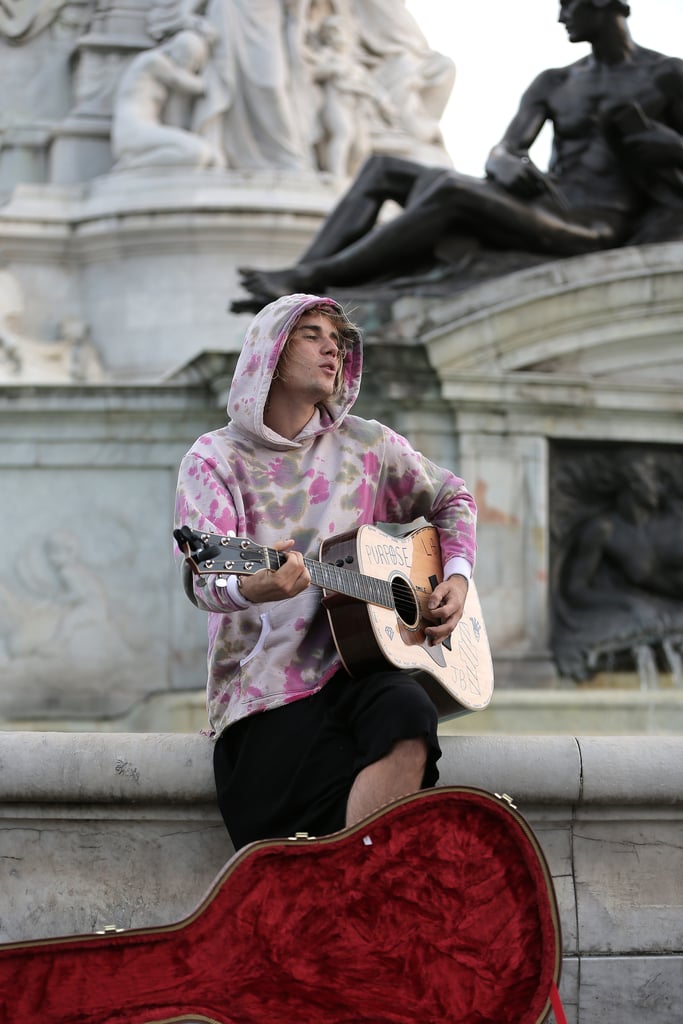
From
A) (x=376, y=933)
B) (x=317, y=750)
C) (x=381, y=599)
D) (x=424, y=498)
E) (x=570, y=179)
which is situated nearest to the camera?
(x=376, y=933)

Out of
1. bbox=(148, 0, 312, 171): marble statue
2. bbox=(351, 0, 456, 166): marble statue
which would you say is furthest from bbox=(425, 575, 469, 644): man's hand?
bbox=(351, 0, 456, 166): marble statue

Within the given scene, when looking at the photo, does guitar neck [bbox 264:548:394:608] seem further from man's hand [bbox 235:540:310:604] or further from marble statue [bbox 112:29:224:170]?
marble statue [bbox 112:29:224:170]

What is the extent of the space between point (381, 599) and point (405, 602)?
0.14 m

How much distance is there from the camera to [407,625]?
327cm

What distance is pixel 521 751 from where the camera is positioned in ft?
11.2

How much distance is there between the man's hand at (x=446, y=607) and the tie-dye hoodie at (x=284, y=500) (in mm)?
71

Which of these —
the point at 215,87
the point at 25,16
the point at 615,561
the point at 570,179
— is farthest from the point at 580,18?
the point at 25,16

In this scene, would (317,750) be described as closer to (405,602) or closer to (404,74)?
(405,602)

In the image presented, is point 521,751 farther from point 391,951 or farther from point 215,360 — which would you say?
point 215,360

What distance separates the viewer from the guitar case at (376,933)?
2.77m

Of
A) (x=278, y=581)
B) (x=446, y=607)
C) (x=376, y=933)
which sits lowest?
(x=376, y=933)

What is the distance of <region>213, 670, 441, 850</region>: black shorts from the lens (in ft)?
9.89

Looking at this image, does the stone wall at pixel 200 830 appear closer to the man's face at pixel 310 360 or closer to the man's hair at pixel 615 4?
the man's face at pixel 310 360

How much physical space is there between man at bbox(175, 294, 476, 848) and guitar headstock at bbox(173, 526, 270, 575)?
0.09ft
